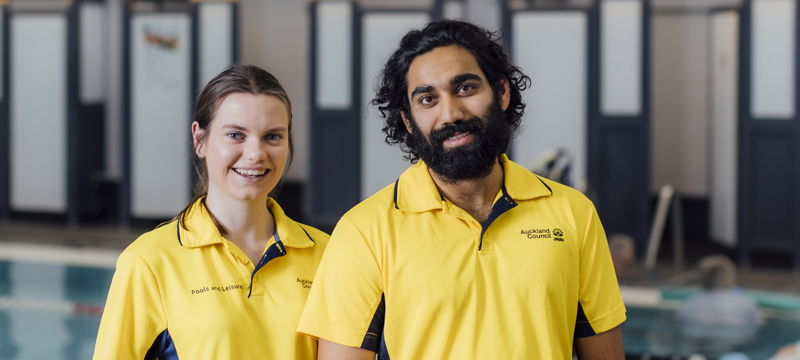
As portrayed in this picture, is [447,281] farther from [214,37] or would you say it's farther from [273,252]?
[214,37]

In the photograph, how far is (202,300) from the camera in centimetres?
165

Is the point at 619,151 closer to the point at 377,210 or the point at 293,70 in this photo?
the point at 293,70

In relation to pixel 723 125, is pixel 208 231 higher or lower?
lower

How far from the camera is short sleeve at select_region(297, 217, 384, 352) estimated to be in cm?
→ 155

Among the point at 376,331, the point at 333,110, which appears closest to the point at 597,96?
the point at 333,110

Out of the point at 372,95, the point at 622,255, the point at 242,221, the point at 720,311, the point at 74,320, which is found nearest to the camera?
the point at 242,221

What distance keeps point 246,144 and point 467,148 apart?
0.48 meters

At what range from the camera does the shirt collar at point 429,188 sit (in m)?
1.63

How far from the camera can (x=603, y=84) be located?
24.2 ft

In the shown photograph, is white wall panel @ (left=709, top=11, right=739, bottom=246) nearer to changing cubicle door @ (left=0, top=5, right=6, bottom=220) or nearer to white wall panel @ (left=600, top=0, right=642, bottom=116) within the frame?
white wall panel @ (left=600, top=0, right=642, bottom=116)

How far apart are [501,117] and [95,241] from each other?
707cm

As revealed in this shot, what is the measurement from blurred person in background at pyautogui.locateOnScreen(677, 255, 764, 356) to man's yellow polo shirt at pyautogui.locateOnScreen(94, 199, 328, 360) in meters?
4.53

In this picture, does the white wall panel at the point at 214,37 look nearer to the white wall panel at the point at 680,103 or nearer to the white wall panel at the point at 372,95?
the white wall panel at the point at 372,95

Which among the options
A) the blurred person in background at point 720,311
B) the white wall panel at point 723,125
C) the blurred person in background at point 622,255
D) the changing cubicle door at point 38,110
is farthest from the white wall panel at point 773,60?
the changing cubicle door at point 38,110
